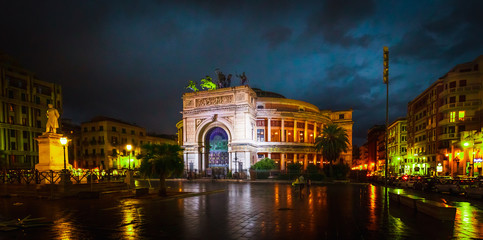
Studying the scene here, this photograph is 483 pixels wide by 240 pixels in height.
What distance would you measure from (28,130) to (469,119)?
82.2m

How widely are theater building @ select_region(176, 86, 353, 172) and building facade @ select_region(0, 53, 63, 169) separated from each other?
31.9 meters

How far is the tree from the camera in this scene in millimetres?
19188

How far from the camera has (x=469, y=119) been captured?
44344 mm

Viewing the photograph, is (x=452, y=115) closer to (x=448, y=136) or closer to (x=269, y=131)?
(x=448, y=136)

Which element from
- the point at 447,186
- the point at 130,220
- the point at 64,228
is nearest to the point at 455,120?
the point at 447,186

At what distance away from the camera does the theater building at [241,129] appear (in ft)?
166

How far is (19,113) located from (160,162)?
54.3 metres

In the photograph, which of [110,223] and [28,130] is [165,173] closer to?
[110,223]

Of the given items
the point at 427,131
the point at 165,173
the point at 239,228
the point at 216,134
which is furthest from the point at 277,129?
the point at 239,228

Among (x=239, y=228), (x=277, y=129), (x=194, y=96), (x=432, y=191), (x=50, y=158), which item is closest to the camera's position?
(x=239, y=228)

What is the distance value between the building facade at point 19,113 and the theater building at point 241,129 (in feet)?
105

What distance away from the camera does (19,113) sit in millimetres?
55875

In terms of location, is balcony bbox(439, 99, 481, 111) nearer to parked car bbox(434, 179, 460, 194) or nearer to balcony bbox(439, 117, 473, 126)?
balcony bbox(439, 117, 473, 126)

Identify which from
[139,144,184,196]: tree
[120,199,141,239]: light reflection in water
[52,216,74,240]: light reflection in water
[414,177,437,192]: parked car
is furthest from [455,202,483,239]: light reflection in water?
[139,144,184,196]: tree
